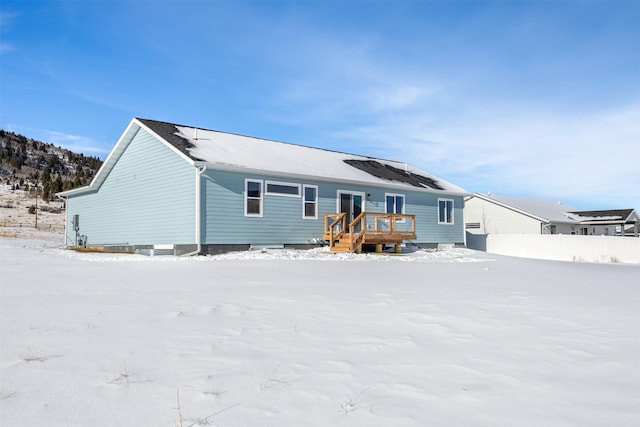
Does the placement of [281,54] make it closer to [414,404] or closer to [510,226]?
[414,404]

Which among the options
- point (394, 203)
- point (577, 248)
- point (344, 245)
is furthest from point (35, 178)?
Result: point (577, 248)

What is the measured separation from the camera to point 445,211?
24.7m

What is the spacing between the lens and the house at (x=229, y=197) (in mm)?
16469

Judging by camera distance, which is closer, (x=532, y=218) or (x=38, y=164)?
(x=532, y=218)

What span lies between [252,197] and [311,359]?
562 inches

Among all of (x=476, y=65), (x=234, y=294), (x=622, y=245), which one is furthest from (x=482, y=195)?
(x=234, y=294)

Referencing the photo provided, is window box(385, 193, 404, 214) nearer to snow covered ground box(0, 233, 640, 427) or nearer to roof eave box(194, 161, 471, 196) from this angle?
roof eave box(194, 161, 471, 196)

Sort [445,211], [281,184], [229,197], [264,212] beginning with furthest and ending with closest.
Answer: [445,211]
[281,184]
[264,212]
[229,197]

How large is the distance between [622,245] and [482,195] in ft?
50.6

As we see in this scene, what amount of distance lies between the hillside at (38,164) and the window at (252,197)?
3441cm

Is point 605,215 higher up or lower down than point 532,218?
higher up

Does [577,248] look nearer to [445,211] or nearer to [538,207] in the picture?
[445,211]

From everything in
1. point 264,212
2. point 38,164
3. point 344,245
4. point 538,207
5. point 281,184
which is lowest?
point 344,245

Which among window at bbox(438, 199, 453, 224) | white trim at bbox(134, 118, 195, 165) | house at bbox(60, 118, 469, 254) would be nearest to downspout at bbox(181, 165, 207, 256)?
house at bbox(60, 118, 469, 254)
